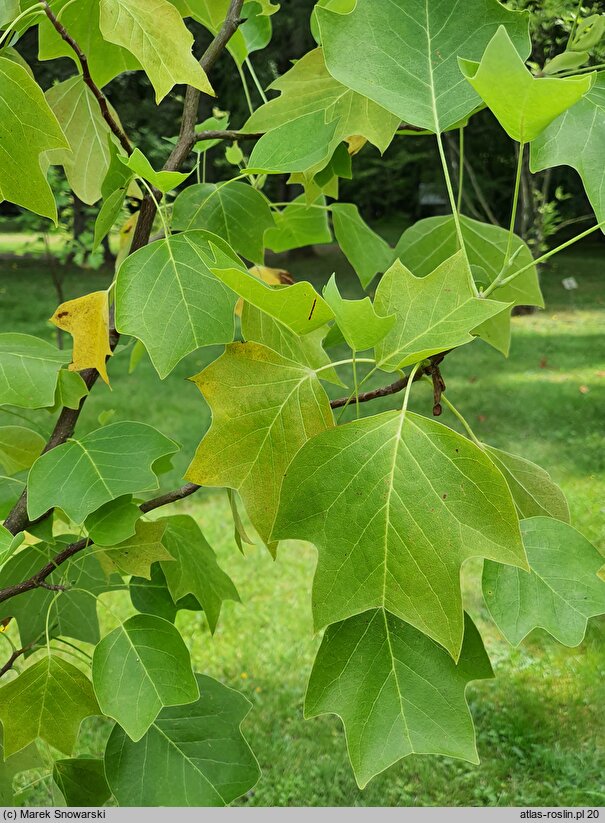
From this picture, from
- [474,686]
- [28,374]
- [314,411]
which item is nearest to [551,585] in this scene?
[314,411]

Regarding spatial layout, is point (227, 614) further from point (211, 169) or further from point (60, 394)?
point (211, 169)

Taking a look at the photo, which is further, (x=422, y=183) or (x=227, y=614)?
(x=422, y=183)

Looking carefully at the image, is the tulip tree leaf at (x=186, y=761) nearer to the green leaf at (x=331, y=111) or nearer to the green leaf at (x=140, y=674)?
the green leaf at (x=140, y=674)

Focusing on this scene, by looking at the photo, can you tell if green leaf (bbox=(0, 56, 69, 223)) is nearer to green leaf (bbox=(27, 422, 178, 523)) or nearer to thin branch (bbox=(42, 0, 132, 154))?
thin branch (bbox=(42, 0, 132, 154))

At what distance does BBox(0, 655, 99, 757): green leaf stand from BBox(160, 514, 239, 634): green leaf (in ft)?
0.40

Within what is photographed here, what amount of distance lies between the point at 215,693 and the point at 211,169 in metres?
8.40

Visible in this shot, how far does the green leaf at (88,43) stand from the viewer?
74 centimetres

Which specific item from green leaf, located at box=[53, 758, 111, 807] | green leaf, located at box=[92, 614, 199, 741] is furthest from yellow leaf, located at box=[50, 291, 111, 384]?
green leaf, located at box=[53, 758, 111, 807]

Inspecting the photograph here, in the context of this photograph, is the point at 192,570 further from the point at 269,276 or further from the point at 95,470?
the point at 269,276

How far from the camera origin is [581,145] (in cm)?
58

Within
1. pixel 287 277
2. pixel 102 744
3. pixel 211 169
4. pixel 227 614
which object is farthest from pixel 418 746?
pixel 211 169

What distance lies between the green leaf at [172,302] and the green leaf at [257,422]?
0.03m

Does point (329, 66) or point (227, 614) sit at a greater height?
point (329, 66)

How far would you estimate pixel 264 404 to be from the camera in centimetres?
58
